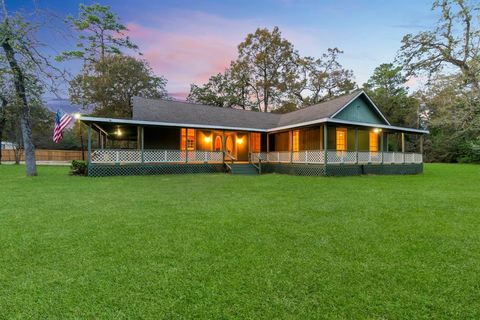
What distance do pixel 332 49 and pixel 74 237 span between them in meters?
35.5

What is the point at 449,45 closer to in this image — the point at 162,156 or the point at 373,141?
the point at 373,141

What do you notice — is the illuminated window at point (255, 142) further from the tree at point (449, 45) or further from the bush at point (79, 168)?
the bush at point (79, 168)

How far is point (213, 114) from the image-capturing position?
19094 mm

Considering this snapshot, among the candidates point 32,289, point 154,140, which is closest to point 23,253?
point 32,289

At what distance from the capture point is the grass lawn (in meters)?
2.19

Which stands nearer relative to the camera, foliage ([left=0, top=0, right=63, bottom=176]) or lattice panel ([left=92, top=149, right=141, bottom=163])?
foliage ([left=0, top=0, right=63, bottom=176])

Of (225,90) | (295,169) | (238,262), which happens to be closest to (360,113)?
(295,169)

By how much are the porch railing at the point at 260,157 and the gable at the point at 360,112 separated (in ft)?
8.55

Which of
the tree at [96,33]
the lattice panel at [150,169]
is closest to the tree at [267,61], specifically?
the lattice panel at [150,169]

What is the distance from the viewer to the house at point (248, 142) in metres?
14.0

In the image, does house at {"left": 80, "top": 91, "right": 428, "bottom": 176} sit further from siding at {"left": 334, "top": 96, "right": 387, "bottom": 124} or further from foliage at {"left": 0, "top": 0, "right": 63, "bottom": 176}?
foliage at {"left": 0, "top": 0, "right": 63, "bottom": 176}

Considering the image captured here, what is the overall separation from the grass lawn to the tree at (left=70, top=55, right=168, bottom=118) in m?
24.9

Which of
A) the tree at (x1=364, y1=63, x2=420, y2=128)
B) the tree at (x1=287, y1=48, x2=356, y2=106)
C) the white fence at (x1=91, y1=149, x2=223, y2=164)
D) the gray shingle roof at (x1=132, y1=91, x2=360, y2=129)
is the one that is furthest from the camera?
the tree at (x1=364, y1=63, x2=420, y2=128)

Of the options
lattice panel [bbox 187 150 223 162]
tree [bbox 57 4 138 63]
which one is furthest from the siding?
tree [bbox 57 4 138 63]
